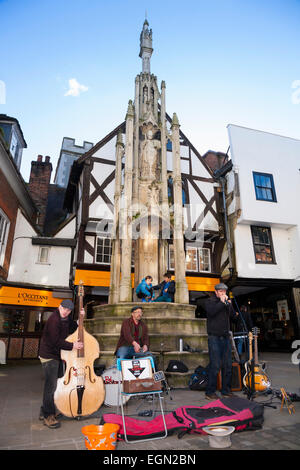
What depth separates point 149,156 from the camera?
Answer: 9.44 m

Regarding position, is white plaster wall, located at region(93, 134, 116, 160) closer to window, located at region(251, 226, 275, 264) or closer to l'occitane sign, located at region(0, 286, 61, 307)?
l'occitane sign, located at region(0, 286, 61, 307)

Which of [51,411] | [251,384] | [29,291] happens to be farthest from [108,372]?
[29,291]

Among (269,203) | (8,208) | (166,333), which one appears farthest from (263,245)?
(8,208)

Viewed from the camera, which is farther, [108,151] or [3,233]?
[108,151]

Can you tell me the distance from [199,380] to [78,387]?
8.69 ft

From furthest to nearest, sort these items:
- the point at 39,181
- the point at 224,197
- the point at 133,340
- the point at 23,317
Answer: the point at 39,181
the point at 224,197
the point at 23,317
the point at 133,340

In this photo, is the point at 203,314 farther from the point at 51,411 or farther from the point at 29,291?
the point at 51,411

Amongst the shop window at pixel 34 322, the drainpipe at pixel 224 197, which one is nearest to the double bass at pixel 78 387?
the shop window at pixel 34 322

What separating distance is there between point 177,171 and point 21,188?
8897 millimetres

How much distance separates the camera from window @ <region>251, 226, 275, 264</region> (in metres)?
14.9

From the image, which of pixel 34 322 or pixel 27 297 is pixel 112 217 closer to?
pixel 27 297

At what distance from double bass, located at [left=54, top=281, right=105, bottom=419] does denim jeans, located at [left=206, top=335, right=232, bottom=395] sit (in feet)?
6.45

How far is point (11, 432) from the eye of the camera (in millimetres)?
3236

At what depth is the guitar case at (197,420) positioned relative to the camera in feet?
9.78
